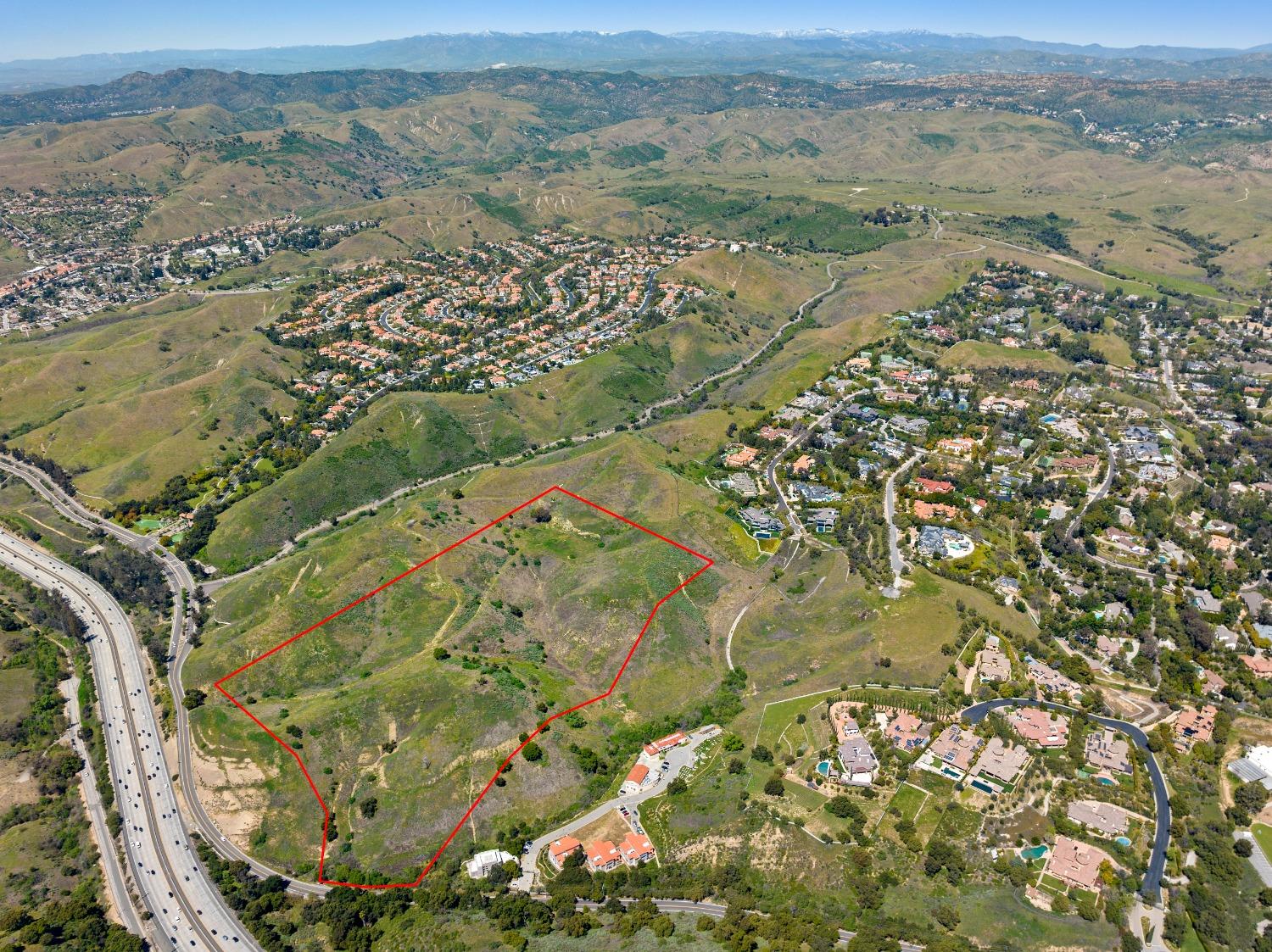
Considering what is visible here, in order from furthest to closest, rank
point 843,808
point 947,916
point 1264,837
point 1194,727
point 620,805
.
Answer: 1. point 1194,727
2. point 620,805
3. point 843,808
4. point 1264,837
5. point 947,916

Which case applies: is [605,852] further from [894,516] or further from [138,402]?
[138,402]

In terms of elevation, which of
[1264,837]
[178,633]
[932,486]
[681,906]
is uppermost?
[932,486]

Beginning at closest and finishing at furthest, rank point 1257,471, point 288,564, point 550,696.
Result: point 550,696 → point 288,564 → point 1257,471

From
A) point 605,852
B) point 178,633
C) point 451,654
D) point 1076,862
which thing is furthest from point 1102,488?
point 178,633

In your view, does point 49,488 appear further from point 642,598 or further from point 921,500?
point 921,500

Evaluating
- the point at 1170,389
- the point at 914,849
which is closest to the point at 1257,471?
the point at 1170,389
